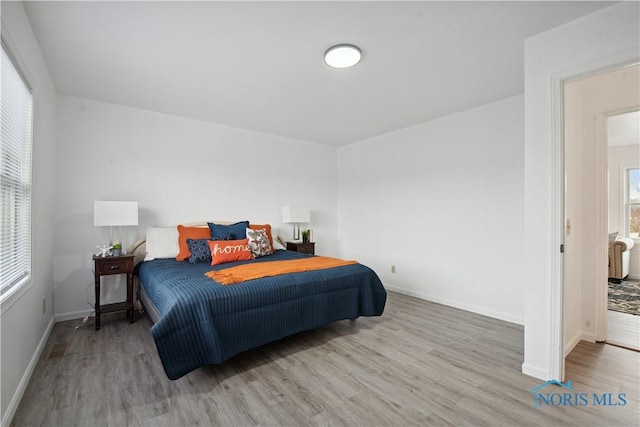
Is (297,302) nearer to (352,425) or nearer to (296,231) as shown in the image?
(352,425)

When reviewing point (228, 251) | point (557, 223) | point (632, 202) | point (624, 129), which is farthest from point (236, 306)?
point (632, 202)

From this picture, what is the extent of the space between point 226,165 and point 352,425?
371cm

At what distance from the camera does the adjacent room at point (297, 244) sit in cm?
190

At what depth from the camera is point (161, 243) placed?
353cm

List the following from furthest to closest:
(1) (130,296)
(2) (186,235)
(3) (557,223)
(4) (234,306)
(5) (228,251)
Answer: (2) (186,235) < (5) (228,251) < (1) (130,296) < (4) (234,306) < (3) (557,223)

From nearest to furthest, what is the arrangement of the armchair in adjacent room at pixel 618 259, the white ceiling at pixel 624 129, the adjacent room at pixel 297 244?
the adjacent room at pixel 297 244 < the white ceiling at pixel 624 129 < the armchair in adjacent room at pixel 618 259

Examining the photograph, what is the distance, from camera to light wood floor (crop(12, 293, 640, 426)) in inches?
69.2

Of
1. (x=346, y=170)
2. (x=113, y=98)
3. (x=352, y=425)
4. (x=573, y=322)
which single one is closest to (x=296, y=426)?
(x=352, y=425)

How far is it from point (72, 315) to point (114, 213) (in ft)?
4.20

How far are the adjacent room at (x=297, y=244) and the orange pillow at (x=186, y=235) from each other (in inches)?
1.6

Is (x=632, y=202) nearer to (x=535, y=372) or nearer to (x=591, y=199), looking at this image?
(x=591, y=199)

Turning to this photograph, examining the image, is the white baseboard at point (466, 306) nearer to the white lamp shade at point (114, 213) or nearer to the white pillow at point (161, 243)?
the white pillow at point (161, 243)

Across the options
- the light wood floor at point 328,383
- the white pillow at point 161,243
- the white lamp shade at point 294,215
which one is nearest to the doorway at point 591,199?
the light wood floor at point 328,383

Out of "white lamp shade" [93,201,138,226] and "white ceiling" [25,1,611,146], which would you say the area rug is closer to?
"white ceiling" [25,1,611,146]
